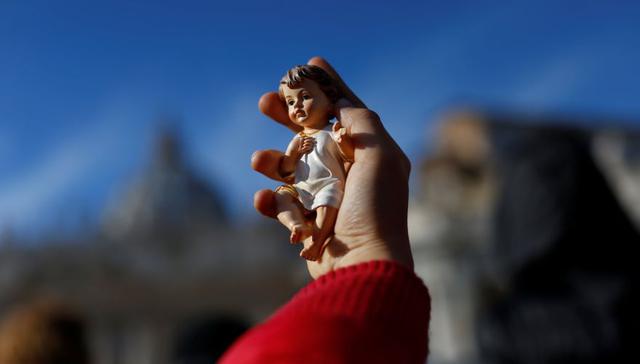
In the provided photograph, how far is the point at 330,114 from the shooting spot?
6.25 feet

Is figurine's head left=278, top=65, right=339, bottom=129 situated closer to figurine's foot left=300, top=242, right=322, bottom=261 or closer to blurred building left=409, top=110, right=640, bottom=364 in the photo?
figurine's foot left=300, top=242, right=322, bottom=261

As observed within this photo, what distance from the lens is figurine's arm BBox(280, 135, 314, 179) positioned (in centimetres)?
185

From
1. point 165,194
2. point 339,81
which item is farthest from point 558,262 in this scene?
point 165,194

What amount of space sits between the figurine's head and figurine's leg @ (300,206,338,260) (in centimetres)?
21

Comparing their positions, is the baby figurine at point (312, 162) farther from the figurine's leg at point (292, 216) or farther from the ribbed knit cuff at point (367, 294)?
the ribbed knit cuff at point (367, 294)

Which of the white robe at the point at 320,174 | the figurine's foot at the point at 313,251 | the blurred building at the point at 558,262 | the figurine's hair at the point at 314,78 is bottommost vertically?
the blurred building at the point at 558,262

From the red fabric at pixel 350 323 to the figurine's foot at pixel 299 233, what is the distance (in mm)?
109

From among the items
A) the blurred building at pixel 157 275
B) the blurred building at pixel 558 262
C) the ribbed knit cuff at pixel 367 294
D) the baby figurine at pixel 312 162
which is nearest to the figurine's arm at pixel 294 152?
the baby figurine at pixel 312 162

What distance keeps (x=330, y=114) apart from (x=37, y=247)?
39.1 metres

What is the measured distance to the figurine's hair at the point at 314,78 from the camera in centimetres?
186

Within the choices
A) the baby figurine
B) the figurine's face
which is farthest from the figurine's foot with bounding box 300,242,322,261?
the figurine's face

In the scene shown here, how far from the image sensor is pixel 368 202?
1.74 m

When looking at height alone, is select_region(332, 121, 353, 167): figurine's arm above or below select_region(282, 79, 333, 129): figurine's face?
below

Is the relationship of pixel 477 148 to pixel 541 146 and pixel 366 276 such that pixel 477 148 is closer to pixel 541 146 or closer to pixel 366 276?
pixel 541 146
